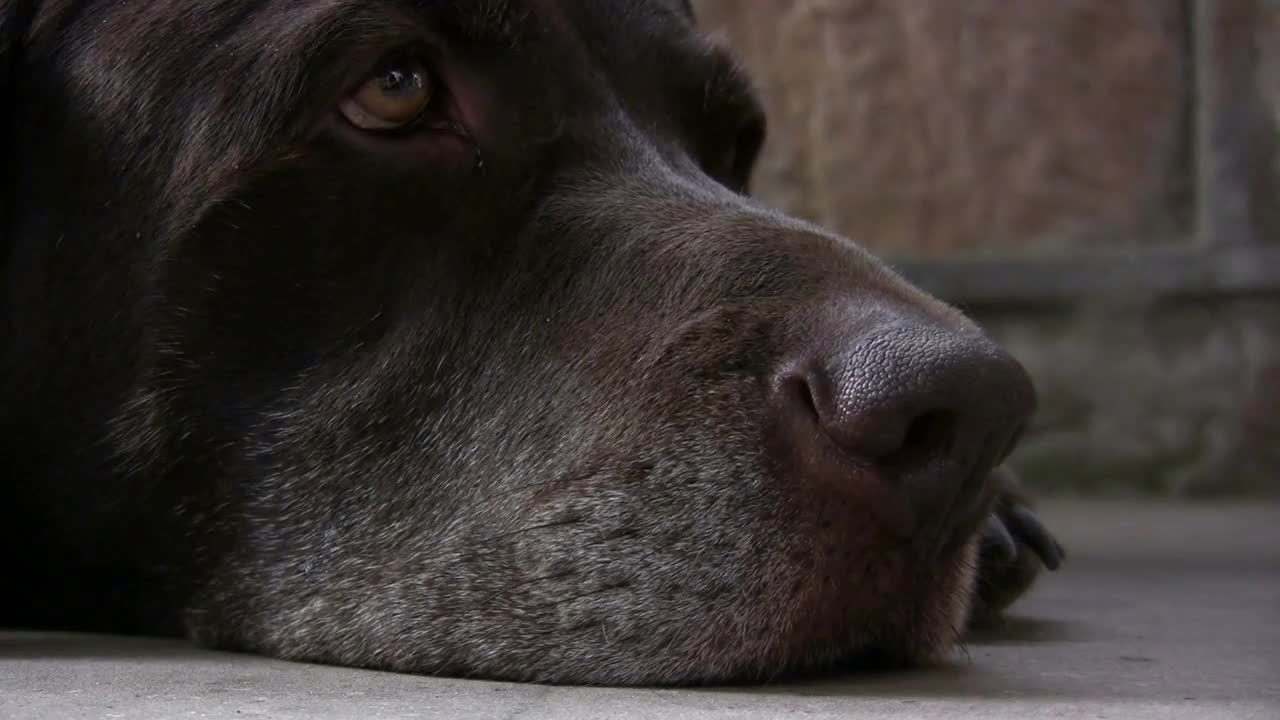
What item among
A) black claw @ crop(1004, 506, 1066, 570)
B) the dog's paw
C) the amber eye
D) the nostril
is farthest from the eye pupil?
black claw @ crop(1004, 506, 1066, 570)

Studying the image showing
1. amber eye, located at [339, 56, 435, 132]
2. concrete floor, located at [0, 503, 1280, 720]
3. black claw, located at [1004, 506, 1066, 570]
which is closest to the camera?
concrete floor, located at [0, 503, 1280, 720]

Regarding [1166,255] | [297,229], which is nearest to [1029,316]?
[1166,255]

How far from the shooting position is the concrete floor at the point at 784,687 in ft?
5.78

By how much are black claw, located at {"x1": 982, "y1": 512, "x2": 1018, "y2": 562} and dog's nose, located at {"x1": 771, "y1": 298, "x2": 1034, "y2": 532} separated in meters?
0.74

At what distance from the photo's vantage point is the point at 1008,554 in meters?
2.66

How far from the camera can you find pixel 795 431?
1897 mm

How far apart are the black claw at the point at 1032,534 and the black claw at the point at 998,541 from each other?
16 cm

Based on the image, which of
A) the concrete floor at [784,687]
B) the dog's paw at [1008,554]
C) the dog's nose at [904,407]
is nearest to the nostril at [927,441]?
the dog's nose at [904,407]

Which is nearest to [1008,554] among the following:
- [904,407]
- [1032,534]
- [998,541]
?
[998,541]

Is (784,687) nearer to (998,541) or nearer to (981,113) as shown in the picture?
(998,541)

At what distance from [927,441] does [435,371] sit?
2.32ft

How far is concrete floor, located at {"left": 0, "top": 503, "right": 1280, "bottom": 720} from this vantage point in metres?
1.76

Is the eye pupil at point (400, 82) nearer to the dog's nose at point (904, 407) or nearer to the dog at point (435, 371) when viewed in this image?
the dog at point (435, 371)

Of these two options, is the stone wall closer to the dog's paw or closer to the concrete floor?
the dog's paw
